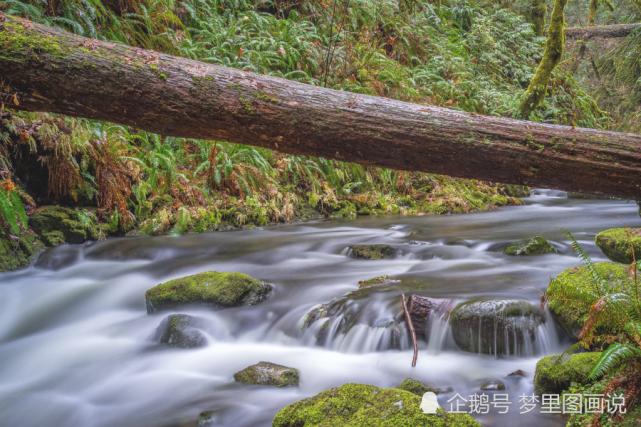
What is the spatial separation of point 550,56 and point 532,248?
4528 millimetres

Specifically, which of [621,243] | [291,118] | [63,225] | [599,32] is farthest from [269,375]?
[599,32]

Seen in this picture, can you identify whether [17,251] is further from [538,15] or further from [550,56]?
[538,15]

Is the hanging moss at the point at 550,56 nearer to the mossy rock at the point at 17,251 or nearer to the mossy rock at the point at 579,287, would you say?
the mossy rock at the point at 579,287

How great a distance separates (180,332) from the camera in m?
4.49

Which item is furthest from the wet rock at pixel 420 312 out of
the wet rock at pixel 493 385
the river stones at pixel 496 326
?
the wet rock at pixel 493 385

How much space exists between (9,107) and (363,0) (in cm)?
1160

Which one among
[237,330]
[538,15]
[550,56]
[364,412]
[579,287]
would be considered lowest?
[237,330]

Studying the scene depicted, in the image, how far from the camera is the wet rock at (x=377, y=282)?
519 cm

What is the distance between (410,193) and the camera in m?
10.6

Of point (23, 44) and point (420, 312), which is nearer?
point (23, 44)

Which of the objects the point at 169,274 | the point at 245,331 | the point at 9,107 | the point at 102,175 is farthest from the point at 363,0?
the point at 9,107

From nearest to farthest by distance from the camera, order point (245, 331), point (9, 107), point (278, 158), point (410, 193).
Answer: point (9, 107) < point (245, 331) < point (278, 158) < point (410, 193)

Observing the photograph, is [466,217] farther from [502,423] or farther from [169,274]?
[502,423]

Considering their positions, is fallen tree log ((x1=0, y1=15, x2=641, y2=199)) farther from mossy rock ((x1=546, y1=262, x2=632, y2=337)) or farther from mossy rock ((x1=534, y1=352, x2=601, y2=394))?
mossy rock ((x1=534, y1=352, x2=601, y2=394))
